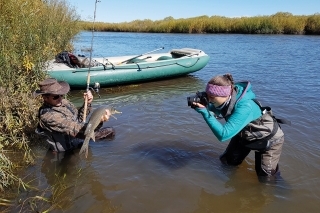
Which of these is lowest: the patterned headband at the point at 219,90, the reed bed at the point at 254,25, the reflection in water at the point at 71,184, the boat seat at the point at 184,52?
the reflection in water at the point at 71,184

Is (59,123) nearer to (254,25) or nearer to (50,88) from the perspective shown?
(50,88)

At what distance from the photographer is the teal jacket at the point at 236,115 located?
11.2 feet

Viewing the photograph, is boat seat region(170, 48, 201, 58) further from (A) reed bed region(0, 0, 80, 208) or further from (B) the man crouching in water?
(B) the man crouching in water

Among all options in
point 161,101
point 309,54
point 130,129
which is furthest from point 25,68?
point 309,54

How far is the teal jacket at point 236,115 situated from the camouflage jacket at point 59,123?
5.65 feet

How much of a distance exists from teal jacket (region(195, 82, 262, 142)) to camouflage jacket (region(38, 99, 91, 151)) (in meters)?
1.72

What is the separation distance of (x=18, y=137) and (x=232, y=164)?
356 cm

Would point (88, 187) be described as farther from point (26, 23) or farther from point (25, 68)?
point (26, 23)

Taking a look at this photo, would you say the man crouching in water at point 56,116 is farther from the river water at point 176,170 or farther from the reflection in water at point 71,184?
the river water at point 176,170

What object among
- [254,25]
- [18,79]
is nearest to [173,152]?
[18,79]

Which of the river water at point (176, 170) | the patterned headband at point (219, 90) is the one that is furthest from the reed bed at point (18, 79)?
the patterned headband at point (219, 90)

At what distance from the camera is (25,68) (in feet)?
18.9

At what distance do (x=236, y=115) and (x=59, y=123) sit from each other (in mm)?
2375

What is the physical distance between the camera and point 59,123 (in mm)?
4152
